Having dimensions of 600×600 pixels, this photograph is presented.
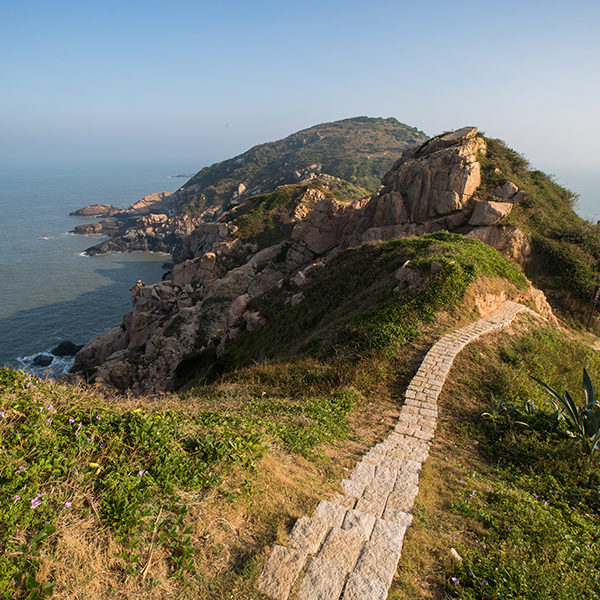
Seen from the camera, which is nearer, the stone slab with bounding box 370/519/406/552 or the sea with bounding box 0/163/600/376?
the stone slab with bounding box 370/519/406/552

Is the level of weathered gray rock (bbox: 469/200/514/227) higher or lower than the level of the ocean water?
higher

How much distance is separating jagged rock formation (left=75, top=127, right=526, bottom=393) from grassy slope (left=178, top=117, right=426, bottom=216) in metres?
32.3

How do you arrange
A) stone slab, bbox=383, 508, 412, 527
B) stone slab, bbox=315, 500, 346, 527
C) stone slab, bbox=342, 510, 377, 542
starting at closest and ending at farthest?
stone slab, bbox=342, 510, 377, 542 → stone slab, bbox=315, 500, 346, 527 → stone slab, bbox=383, 508, 412, 527

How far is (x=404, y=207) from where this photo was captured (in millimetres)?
30562

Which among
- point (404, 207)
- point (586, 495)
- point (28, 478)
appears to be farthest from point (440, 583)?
point (404, 207)

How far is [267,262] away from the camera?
3994cm

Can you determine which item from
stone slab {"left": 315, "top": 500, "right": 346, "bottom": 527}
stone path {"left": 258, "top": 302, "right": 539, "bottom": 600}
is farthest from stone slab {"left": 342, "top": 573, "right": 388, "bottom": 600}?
stone slab {"left": 315, "top": 500, "right": 346, "bottom": 527}

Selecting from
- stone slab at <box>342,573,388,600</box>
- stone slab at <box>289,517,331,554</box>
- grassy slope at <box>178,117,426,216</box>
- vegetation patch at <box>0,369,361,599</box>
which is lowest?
stone slab at <box>342,573,388,600</box>

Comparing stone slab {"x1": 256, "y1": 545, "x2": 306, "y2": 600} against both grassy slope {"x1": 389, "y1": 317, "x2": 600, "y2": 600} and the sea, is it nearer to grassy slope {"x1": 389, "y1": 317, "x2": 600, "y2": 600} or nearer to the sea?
grassy slope {"x1": 389, "y1": 317, "x2": 600, "y2": 600}

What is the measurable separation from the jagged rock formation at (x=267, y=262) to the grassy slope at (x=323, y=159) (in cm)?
3230

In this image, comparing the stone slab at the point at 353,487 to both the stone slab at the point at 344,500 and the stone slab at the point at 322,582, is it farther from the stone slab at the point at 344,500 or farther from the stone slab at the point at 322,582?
the stone slab at the point at 322,582

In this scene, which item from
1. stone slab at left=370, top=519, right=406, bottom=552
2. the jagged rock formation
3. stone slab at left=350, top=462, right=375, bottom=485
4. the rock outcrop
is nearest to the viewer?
stone slab at left=370, top=519, right=406, bottom=552

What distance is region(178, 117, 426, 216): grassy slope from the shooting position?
101 meters

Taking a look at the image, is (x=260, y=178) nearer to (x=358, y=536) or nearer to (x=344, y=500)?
(x=344, y=500)
